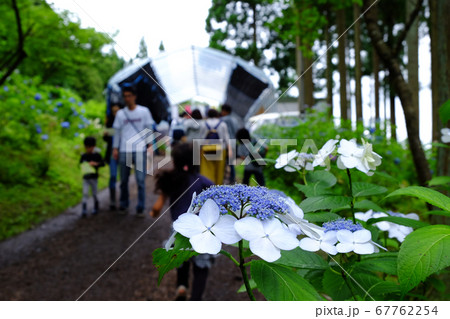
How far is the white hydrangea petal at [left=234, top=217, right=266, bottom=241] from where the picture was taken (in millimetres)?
291

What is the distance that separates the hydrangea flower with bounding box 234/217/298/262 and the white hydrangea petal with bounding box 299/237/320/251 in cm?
5

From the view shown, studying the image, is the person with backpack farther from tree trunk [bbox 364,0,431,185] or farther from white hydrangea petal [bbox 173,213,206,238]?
tree trunk [bbox 364,0,431,185]

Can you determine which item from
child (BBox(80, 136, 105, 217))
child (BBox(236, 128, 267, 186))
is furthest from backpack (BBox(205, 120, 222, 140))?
child (BBox(80, 136, 105, 217))

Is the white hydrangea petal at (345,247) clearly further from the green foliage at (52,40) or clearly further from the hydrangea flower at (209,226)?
the green foliage at (52,40)

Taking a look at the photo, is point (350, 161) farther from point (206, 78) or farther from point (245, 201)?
point (206, 78)

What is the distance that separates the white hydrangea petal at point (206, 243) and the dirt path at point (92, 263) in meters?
1.66

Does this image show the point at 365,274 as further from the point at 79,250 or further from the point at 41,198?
the point at 41,198

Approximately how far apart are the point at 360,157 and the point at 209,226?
228mm

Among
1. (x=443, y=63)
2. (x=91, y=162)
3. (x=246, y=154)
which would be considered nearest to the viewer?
(x=246, y=154)

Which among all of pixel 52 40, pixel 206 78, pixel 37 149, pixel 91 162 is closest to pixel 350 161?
pixel 206 78

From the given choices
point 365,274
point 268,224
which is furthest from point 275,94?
point 268,224

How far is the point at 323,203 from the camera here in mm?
451

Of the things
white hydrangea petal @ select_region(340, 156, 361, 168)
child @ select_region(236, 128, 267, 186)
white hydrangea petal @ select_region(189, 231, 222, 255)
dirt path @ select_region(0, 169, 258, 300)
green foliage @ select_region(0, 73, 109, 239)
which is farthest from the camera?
green foliage @ select_region(0, 73, 109, 239)

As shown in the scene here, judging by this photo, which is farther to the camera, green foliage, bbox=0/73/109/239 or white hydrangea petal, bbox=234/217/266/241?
green foliage, bbox=0/73/109/239
